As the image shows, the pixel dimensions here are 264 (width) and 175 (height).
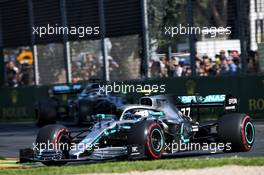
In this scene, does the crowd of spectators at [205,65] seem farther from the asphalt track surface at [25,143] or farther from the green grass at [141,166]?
the green grass at [141,166]

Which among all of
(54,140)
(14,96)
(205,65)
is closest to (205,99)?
(54,140)

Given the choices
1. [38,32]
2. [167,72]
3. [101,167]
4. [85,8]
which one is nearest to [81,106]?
[167,72]

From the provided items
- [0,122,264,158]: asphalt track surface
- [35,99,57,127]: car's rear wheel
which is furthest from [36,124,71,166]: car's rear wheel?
[35,99,57,127]: car's rear wheel

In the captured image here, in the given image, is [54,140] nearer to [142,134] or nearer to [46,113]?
[142,134]

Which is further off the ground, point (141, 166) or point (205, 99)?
point (205, 99)

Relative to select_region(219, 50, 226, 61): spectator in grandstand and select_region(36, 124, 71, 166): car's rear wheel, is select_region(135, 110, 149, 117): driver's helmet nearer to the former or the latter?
select_region(36, 124, 71, 166): car's rear wheel

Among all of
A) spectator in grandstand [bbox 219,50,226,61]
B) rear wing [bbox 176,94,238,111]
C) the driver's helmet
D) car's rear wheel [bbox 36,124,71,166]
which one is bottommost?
car's rear wheel [bbox 36,124,71,166]

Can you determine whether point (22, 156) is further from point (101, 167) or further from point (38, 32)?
point (38, 32)

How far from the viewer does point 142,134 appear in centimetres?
1232

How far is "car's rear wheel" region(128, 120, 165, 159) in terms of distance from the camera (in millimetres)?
12320

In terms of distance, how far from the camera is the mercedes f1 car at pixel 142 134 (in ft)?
40.9

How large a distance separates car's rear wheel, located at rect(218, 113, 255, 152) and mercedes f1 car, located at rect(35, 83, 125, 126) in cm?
888

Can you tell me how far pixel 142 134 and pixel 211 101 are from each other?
2610mm

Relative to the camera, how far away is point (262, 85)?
22484mm
